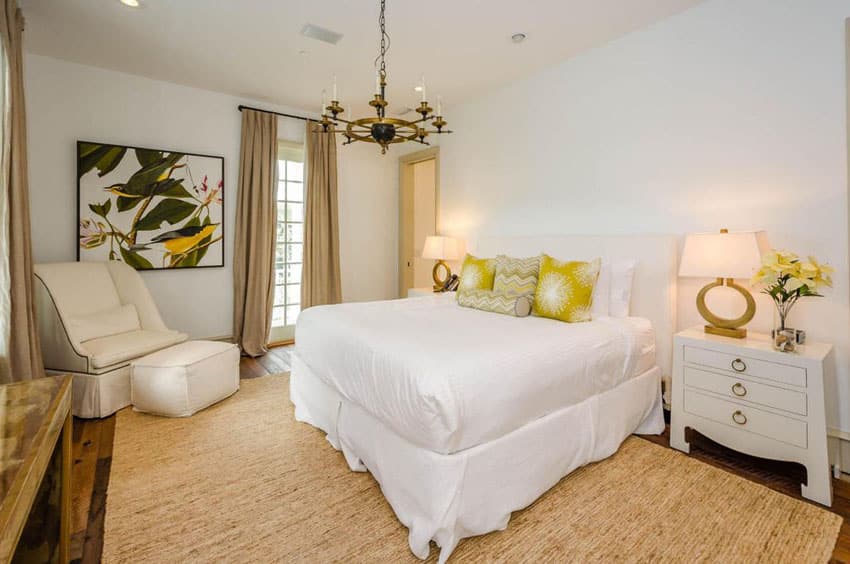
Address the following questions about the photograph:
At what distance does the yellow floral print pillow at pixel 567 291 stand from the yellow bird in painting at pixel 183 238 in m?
3.48

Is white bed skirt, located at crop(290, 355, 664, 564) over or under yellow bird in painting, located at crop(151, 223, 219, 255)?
under

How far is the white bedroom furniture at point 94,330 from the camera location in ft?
Answer: 8.94

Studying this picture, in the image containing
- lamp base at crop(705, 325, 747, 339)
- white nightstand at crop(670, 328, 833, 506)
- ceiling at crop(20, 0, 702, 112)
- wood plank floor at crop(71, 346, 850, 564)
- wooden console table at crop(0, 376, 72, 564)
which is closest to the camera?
wooden console table at crop(0, 376, 72, 564)

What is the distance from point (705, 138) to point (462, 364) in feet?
7.65

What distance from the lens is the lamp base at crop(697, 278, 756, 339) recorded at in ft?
7.48

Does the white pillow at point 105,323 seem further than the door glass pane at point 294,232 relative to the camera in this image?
Result: No

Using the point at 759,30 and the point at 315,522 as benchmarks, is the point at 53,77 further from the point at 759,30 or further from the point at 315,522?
the point at 759,30

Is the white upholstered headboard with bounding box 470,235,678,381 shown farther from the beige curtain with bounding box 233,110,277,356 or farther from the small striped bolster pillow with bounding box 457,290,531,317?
the beige curtain with bounding box 233,110,277,356

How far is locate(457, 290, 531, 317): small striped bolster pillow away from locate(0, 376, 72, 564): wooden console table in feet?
7.38

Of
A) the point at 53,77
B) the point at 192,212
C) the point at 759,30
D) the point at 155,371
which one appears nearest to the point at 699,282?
the point at 759,30

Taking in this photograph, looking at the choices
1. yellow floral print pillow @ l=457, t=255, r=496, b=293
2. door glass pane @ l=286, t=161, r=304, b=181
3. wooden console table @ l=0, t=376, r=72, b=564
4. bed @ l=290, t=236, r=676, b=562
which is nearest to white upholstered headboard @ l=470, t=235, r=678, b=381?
bed @ l=290, t=236, r=676, b=562

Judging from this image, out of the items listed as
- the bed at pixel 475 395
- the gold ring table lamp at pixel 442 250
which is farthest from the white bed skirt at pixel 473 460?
the gold ring table lamp at pixel 442 250

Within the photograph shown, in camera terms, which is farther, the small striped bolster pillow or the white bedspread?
the small striped bolster pillow

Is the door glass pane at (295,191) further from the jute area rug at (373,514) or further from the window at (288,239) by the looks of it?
the jute area rug at (373,514)
